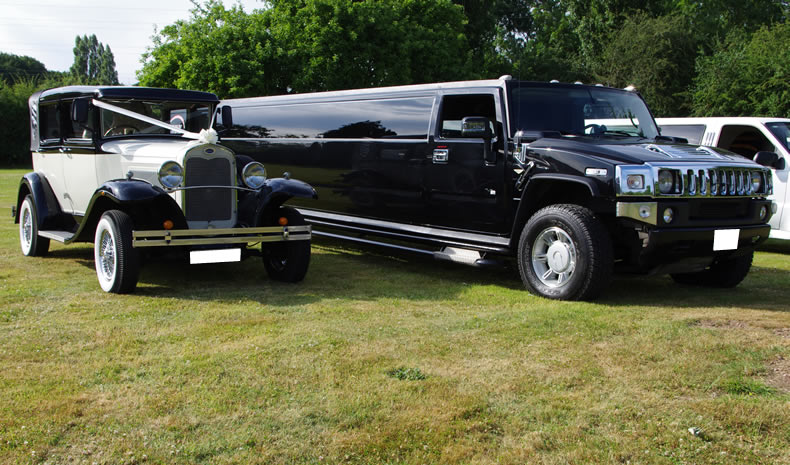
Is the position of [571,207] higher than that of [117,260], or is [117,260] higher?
[571,207]

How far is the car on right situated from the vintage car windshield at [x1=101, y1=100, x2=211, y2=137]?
6710mm

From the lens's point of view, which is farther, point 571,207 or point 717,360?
point 571,207

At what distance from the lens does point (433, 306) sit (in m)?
6.58

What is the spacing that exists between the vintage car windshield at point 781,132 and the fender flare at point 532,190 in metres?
5.31

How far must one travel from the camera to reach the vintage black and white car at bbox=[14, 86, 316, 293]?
22.8ft

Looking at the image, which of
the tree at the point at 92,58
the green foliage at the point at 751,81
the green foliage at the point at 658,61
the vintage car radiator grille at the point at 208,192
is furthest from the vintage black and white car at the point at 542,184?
the tree at the point at 92,58

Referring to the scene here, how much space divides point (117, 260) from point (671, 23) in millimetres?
32200

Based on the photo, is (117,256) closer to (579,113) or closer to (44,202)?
(44,202)

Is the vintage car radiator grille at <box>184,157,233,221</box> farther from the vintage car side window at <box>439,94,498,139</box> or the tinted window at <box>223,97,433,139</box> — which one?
the vintage car side window at <box>439,94,498,139</box>

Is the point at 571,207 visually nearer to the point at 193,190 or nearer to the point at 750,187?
the point at 750,187

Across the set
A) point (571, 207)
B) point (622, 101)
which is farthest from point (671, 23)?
point (571, 207)

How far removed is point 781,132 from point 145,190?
889 centimetres

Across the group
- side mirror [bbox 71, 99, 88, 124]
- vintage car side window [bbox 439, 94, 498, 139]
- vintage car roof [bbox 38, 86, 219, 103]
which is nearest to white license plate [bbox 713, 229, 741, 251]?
vintage car side window [bbox 439, 94, 498, 139]

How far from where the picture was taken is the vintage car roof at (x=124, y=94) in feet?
27.3
